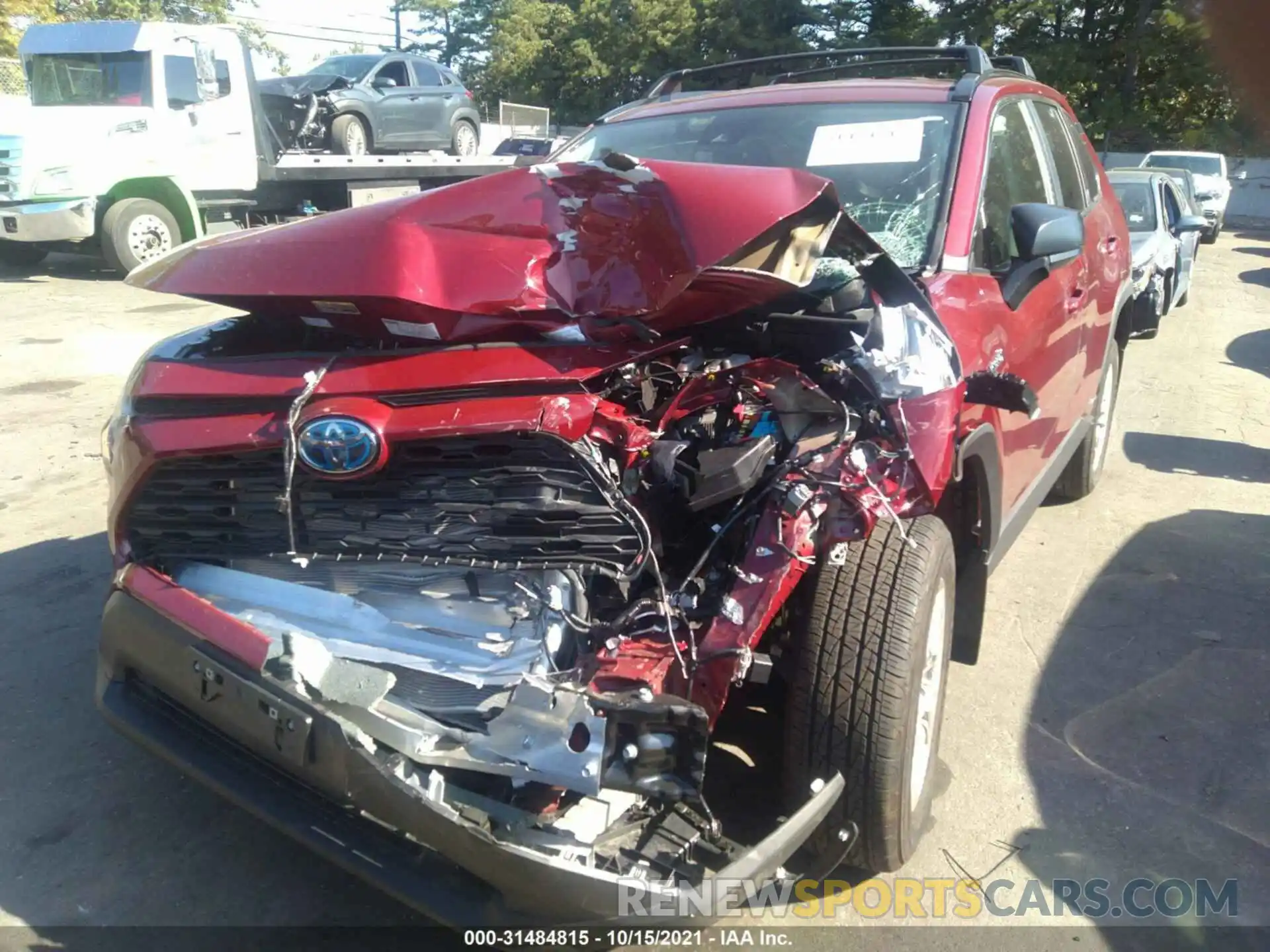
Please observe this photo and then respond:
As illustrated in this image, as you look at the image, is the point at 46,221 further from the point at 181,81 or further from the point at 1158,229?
the point at 1158,229

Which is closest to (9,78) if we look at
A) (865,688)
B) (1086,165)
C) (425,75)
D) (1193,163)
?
(425,75)

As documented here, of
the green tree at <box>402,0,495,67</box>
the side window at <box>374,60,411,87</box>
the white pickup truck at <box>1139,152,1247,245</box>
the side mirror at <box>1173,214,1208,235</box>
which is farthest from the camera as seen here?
the green tree at <box>402,0,495,67</box>

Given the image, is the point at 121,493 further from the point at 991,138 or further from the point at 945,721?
the point at 991,138

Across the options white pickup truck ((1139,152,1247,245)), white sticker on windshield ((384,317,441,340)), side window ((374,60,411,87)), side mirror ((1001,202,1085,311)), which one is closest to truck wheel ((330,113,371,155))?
side window ((374,60,411,87))

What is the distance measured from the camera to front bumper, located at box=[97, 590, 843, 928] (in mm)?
1883

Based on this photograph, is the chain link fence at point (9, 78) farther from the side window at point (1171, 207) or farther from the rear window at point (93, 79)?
the side window at point (1171, 207)

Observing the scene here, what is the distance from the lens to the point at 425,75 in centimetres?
1631

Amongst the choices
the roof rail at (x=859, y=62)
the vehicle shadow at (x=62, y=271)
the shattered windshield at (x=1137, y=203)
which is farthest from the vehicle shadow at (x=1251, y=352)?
the vehicle shadow at (x=62, y=271)

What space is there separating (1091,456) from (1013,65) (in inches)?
80.6

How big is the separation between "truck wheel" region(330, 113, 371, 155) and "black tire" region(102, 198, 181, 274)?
3.03 meters

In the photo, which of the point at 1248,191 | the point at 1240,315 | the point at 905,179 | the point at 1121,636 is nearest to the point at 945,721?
the point at 1121,636

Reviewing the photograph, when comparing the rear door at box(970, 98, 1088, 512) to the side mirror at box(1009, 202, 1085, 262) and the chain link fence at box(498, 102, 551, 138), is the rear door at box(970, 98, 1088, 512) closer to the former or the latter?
the side mirror at box(1009, 202, 1085, 262)

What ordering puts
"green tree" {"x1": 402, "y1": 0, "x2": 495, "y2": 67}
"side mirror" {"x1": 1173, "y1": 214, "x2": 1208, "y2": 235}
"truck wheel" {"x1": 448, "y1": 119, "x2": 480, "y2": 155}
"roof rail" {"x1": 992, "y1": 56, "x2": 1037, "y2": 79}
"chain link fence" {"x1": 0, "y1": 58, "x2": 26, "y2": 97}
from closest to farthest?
"roof rail" {"x1": 992, "y1": 56, "x2": 1037, "y2": 79} → "side mirror" {"x1": 1173, "y1": 214, "x2": 1208, "y2": 235} → "truck wheel" {"x1": 448, "y1": 119, "x2": 480, "y2": 155} → "chain link fence" {"x1": 0, "y1": 58, "x2": 26, "y2": 97} → "green tree" {"x1": 402, "y1": 0, "x2": 495, "y2": 67}

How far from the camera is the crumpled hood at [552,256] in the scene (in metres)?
2.37
